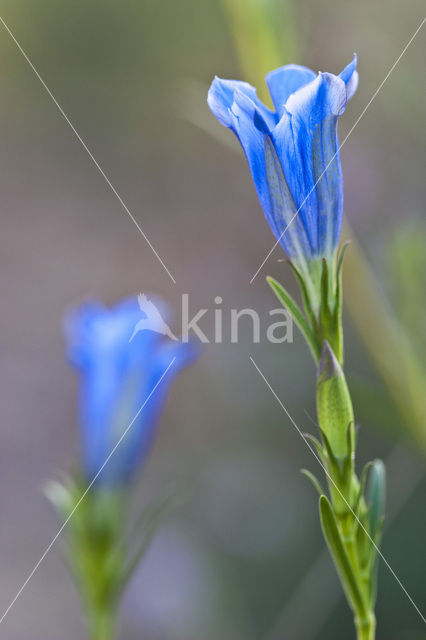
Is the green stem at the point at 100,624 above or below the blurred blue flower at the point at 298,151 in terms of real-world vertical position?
below

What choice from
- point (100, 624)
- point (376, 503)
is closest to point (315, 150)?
point (376, 503)

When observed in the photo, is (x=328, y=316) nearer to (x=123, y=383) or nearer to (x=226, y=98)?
(x=226, y=98)

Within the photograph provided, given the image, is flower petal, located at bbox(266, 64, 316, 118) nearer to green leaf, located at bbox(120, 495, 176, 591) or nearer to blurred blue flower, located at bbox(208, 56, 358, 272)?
blurred blue flower, located at bbox(208, 56, 358, 272)

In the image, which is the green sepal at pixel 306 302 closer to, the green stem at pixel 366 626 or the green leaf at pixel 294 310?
the green leaf at pixel 294 310

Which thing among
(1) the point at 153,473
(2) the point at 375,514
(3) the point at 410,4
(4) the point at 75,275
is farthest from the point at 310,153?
(4) the point at 75,275

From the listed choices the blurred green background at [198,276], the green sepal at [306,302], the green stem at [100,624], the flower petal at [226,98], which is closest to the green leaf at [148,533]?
the green stem at [100,624]

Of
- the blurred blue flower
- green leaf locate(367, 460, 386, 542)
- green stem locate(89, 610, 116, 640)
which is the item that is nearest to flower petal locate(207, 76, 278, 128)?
the blurred blue flower
